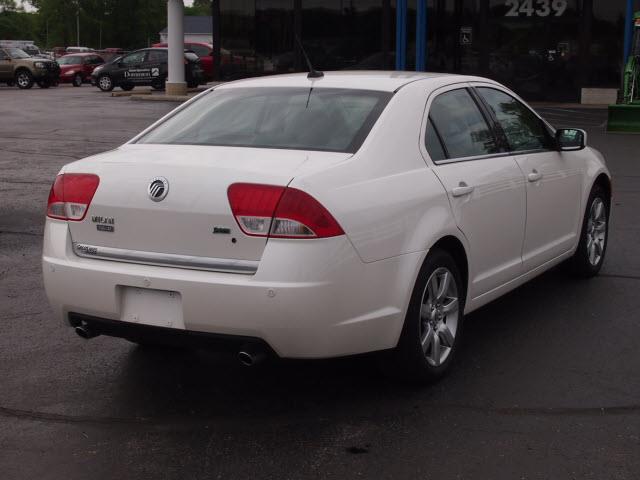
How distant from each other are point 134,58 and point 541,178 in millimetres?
33668

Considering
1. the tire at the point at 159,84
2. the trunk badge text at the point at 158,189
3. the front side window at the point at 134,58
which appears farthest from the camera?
the front side window at the point at 134,58

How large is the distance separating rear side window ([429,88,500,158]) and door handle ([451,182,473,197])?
0.20 meters

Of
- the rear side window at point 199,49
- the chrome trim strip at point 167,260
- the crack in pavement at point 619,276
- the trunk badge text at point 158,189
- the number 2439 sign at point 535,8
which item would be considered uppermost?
the number 2439 sign at point 535,8

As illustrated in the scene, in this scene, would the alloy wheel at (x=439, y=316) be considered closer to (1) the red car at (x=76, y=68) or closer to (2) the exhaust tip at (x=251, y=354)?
Result: (2) the exhaust tip at (x=251, y=354)

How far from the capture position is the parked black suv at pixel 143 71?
36.5m

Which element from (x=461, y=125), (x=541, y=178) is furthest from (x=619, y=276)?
(x=461, y=125)

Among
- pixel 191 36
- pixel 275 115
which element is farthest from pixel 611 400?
pixel 191 36

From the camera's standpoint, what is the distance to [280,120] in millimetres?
5020

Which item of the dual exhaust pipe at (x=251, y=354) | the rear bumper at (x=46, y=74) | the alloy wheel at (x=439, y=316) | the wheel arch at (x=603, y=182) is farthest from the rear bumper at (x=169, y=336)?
the rear bumper at (x=46, y=74)

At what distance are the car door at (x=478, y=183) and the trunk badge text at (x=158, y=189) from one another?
1426 mm

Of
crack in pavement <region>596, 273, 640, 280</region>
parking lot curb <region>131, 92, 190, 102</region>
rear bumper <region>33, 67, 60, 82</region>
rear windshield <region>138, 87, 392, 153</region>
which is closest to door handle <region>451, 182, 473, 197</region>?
rear windshield <region>138, 87, 392, 153</region>

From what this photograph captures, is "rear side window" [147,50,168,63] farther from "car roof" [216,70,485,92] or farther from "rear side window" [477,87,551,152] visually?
"car roof" [216,70,485,92]

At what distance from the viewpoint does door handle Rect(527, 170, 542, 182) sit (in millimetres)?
5844

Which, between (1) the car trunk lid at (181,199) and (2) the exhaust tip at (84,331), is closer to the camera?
(1) the car trunk lid at (181,199)
